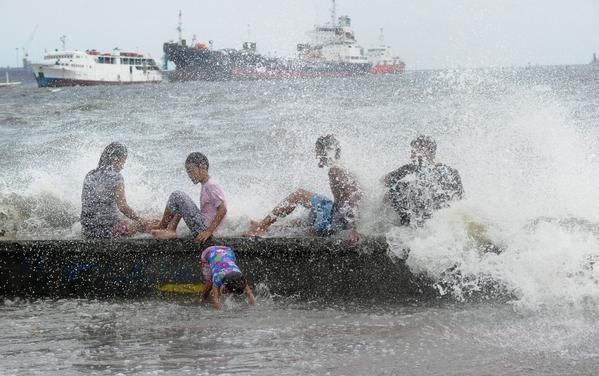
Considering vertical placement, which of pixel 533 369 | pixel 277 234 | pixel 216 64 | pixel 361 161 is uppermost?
pixel 216 64

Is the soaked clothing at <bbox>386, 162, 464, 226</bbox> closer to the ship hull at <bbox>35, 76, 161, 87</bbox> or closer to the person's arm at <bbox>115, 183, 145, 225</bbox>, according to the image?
the person's arm at <bbox>115, 183, 145, 225</bbox>

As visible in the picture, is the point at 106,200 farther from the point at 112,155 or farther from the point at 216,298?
the point at 216,298

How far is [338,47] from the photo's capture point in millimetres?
83125

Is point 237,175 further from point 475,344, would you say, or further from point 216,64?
point 216,64

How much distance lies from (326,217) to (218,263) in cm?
136

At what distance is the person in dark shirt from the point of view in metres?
7.01

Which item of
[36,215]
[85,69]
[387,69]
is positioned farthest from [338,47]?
[36,215]

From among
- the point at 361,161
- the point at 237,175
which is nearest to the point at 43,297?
the point at 361,161

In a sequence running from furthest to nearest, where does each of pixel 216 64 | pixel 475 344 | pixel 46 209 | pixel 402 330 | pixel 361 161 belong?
pixel 216 64 < pixel 46 209 < pixel 361 161 < pixel 402 330 < pixel 475 344

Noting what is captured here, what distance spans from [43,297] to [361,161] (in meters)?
3.81

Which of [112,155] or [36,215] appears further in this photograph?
[36,215]

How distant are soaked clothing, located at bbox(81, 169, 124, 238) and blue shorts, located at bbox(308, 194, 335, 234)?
198cm

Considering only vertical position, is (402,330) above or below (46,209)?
below

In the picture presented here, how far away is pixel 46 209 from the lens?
9594 mm
